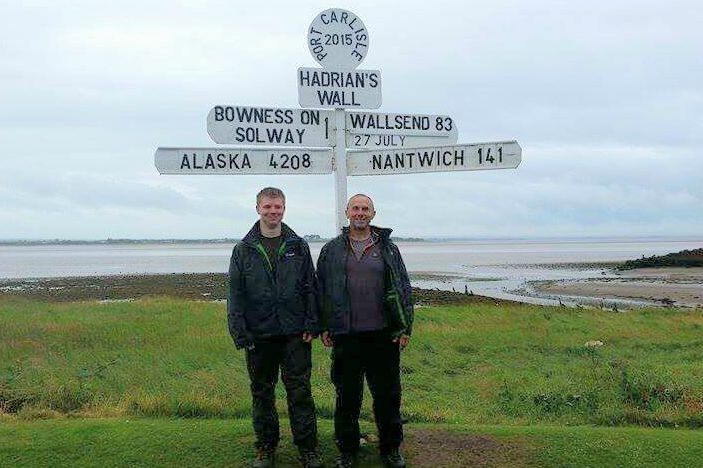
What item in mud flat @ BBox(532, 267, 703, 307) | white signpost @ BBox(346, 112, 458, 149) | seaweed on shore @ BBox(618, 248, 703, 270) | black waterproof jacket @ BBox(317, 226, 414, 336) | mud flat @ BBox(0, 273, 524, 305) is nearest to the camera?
black waterproof jacket @ BBox(317, 226, 414, 336)

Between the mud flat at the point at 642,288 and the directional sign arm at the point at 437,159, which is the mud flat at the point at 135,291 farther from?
the directional sign arm at the point at 437,159

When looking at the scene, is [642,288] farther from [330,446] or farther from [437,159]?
[330,446]

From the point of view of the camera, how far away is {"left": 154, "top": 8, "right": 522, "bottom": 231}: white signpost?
6.29 m

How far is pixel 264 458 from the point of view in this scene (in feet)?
16.0

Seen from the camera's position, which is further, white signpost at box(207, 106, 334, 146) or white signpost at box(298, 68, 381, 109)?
white signpost at box(298, 68, 381, 109)

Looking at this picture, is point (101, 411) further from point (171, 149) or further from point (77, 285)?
point (77, 285)

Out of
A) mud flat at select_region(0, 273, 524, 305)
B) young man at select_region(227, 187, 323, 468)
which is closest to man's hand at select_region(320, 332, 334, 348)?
young man at select_region(227, 187, 323, 468)

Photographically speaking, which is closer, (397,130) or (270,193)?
(270,193)

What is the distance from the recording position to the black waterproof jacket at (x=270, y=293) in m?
4.82

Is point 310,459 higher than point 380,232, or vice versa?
point 380,232

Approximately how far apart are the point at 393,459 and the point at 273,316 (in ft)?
4.71

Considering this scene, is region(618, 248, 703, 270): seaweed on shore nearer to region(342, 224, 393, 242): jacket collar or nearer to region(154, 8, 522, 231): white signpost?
region(154, 8, 522, 231): white signpost

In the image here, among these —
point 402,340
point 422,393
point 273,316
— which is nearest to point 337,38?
point 273,316

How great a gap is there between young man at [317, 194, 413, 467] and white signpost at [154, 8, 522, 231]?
149 cm
